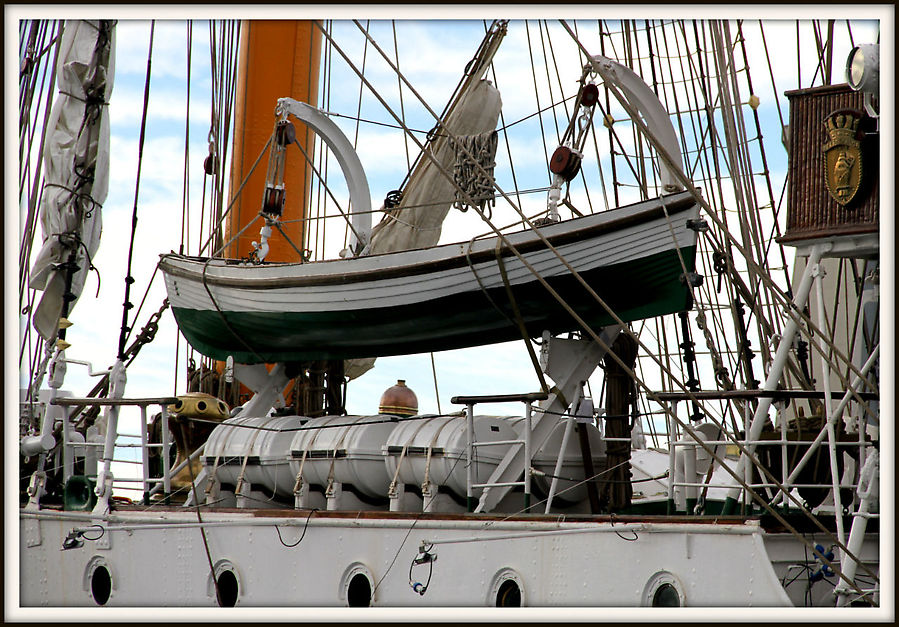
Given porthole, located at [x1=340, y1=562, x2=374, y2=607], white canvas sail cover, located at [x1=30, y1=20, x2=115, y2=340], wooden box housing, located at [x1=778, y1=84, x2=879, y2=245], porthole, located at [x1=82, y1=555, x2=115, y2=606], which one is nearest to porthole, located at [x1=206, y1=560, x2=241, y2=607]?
porthole, located at [x1=340, y1=562, x2=374, y2=607]

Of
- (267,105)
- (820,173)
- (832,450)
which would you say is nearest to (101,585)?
(832,450)

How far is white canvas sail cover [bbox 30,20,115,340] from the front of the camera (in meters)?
16.2

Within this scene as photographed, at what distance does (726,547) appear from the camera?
912 centimetres

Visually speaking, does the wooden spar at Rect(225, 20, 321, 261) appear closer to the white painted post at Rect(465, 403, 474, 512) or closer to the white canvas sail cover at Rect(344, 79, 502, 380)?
the white canvas sail cover at Rect(344, 79, 502, 380)

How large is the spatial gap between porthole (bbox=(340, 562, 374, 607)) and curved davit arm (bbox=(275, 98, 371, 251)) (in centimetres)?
513

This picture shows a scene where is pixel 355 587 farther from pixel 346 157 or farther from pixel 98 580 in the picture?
pixel 346 157

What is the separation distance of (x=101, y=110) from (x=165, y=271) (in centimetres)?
300

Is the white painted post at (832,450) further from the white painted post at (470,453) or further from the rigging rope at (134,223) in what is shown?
the rigging rope at (134,223)

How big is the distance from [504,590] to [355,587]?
178cm

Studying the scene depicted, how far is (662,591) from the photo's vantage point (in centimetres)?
952

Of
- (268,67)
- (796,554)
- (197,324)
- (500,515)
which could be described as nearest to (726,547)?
(796,554)

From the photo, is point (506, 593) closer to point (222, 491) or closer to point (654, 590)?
point (654, 590)

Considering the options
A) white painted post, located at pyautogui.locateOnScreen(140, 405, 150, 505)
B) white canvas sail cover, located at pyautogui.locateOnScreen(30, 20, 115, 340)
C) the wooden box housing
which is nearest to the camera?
the wooden box housing

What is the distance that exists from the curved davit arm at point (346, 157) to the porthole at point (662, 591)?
7.11 m
